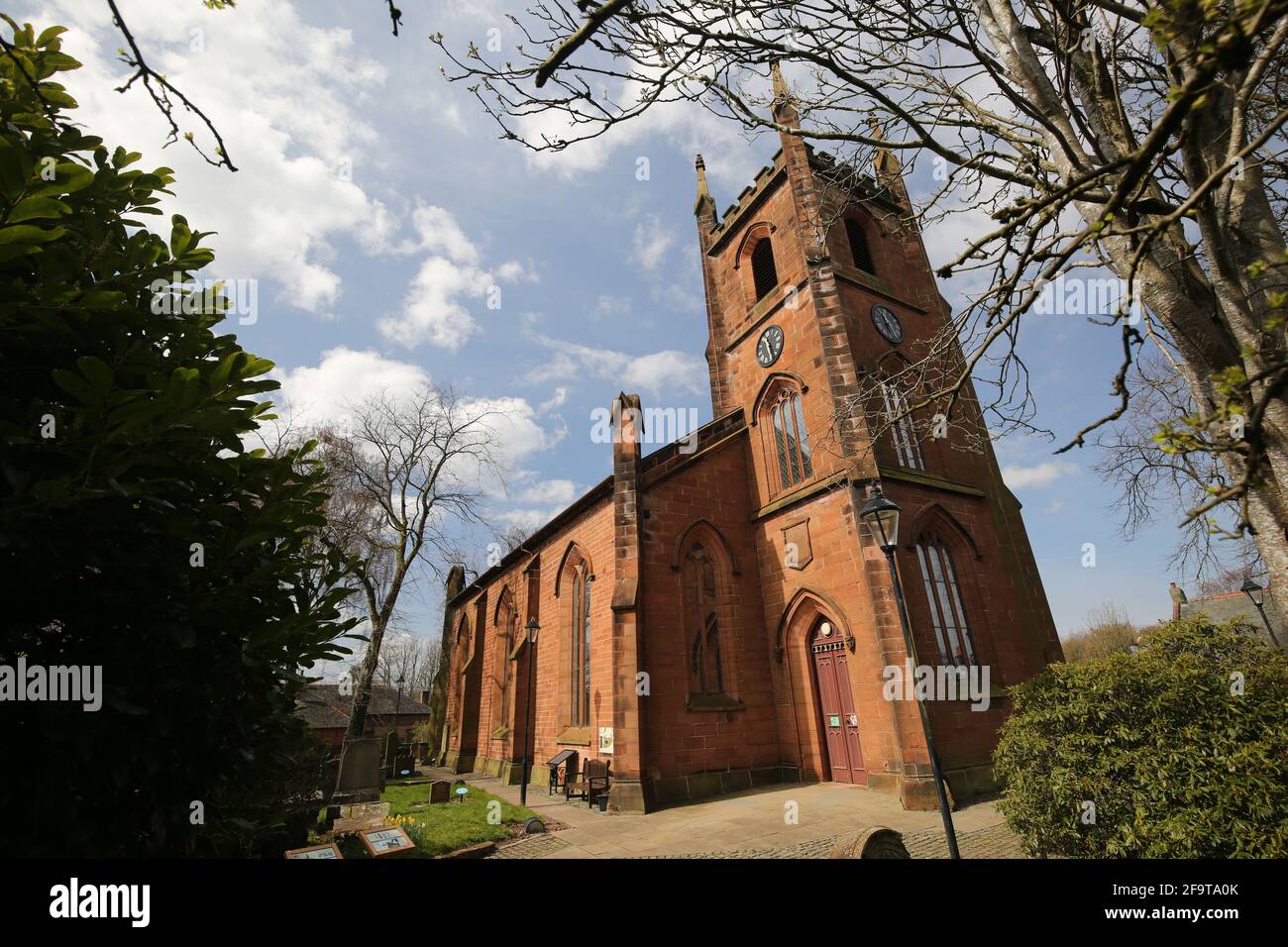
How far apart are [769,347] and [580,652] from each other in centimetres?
1048

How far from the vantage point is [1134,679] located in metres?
6.02

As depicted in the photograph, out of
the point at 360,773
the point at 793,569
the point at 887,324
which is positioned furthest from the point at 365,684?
the point at 887,324

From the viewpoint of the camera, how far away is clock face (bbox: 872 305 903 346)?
14.9 metres

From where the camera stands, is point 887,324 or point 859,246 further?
point 859,246

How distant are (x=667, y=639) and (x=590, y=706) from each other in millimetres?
3866

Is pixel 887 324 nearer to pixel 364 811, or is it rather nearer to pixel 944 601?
pixel 944 601

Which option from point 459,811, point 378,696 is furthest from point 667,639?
point 378,696

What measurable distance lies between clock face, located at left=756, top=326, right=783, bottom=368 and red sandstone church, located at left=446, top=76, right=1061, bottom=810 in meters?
0.06

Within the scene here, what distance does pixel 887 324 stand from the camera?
15.2 m

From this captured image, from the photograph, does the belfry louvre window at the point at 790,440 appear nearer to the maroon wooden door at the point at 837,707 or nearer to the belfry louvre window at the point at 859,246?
the maroon wooden door at the point at 837,707

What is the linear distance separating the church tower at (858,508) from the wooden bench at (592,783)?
13.9 ft

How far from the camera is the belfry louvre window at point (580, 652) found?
15.7m
